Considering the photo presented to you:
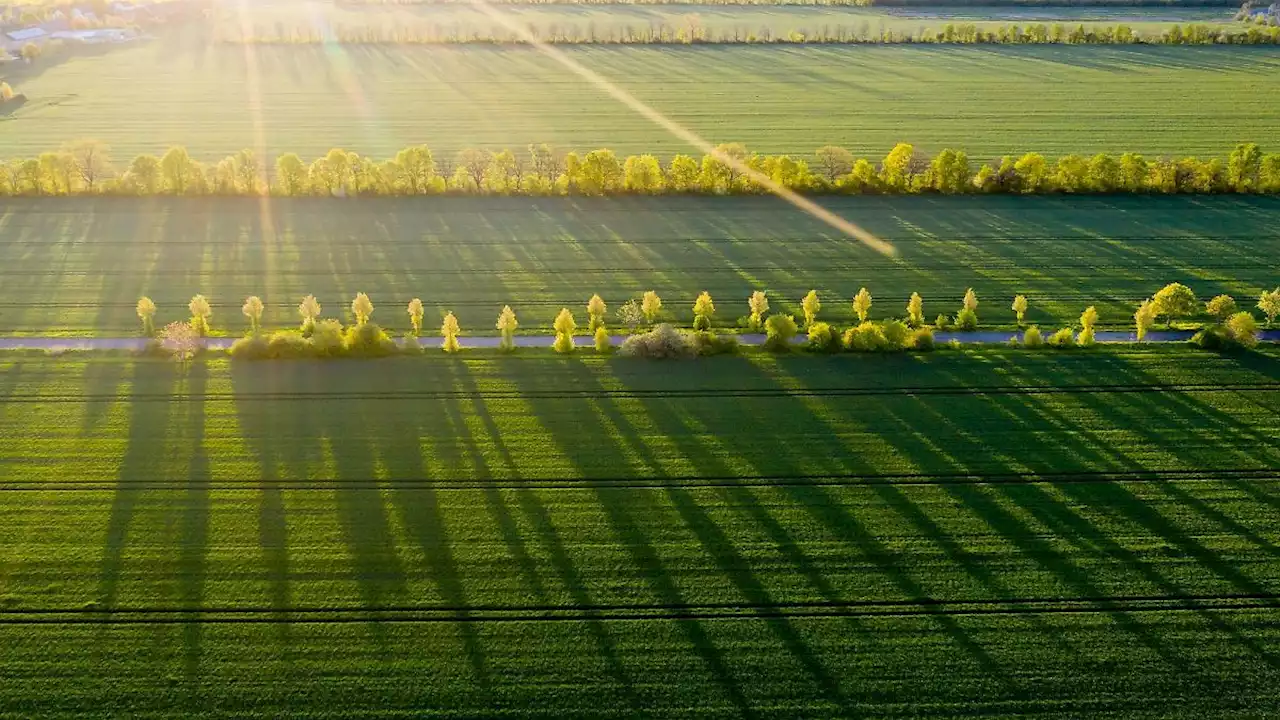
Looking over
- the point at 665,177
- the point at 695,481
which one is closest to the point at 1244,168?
the point at 665,177

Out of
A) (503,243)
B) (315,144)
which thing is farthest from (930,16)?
(503,243)

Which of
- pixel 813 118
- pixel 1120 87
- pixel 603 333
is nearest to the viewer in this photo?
pixel 603 333

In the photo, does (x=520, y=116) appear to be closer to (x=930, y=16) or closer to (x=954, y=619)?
(x=954, y=619)

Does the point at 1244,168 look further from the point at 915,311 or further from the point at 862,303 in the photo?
the point at 862,303

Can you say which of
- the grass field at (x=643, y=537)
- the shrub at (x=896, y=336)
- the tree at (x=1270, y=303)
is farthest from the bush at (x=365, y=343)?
the tree at (x=1270, y=303)

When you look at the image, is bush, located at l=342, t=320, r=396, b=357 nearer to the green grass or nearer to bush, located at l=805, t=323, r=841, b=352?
the green grass

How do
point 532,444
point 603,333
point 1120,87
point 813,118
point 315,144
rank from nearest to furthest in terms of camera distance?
point 532,444
point 603,333
point 315,144
point 813,118
point 1120,87
